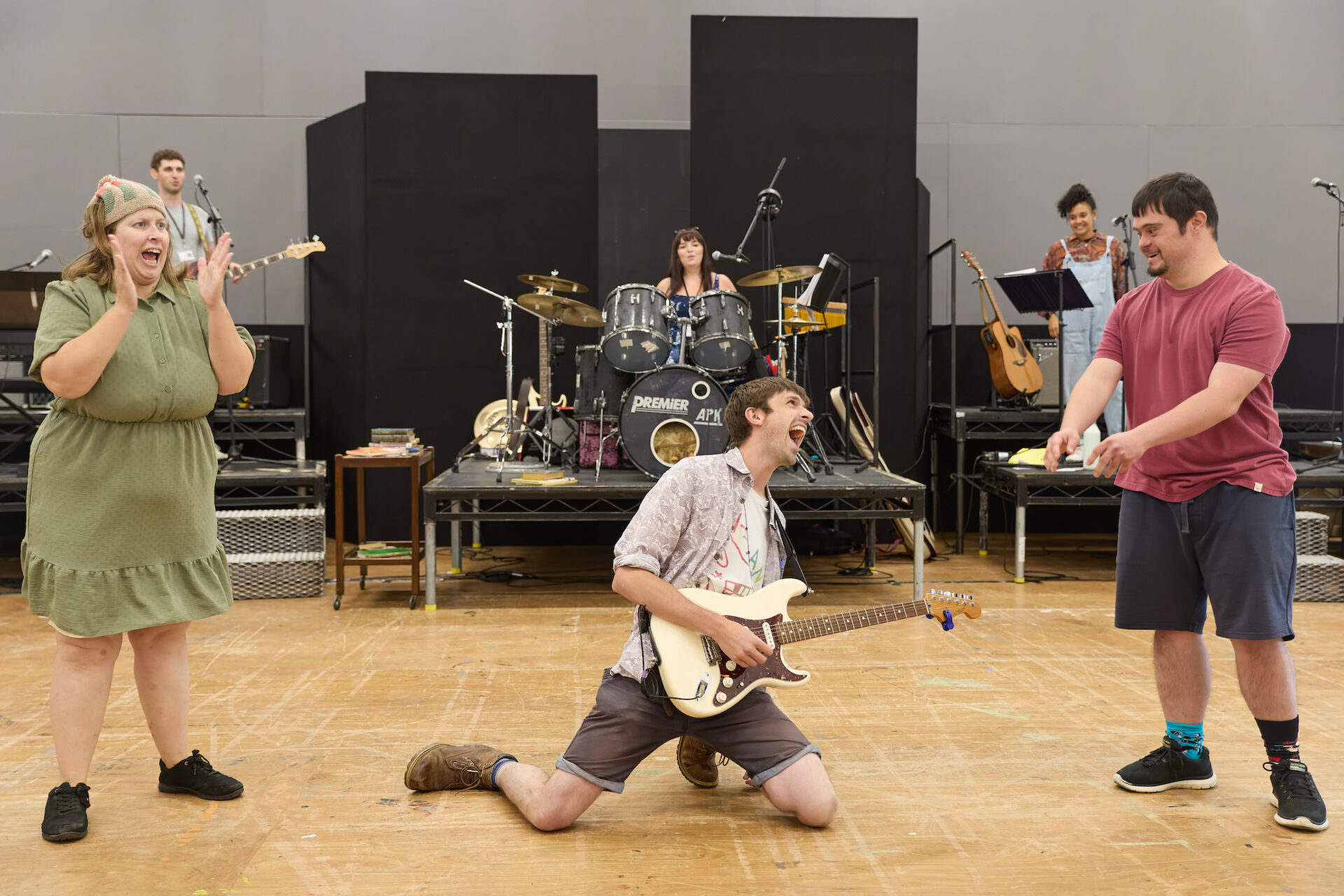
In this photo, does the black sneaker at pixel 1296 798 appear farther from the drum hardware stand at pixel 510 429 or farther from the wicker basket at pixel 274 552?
the wicker basket at pixel 274 552

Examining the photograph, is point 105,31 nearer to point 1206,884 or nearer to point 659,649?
point 659,649

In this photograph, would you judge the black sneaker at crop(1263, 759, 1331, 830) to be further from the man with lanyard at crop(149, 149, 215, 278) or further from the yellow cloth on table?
the man with lanyard at crop(149, 149, 215, 278)

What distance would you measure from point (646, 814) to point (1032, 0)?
8142 millimetres

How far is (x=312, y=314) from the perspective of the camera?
26.6 feet

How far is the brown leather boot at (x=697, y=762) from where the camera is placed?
294 cm

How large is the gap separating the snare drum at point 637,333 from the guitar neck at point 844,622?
142 inches

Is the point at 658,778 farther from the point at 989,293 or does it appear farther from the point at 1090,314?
the point at 989,293

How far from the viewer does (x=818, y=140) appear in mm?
7465

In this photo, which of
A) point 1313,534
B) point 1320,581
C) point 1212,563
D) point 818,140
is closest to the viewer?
point 1212,563

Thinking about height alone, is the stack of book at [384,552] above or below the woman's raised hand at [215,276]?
below

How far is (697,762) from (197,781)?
1.41 m

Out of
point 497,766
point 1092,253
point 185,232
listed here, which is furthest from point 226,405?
point 1092,253

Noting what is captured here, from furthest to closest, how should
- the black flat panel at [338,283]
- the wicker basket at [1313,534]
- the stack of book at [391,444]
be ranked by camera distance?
the black flat panel at [338,283] → the wicker basket at [1313,534] → the stack of book at [391,444]

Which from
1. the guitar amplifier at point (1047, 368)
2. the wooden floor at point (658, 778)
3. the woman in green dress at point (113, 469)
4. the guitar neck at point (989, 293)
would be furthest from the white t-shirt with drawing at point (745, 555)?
the guitar amplifier at point (1047, 368)
